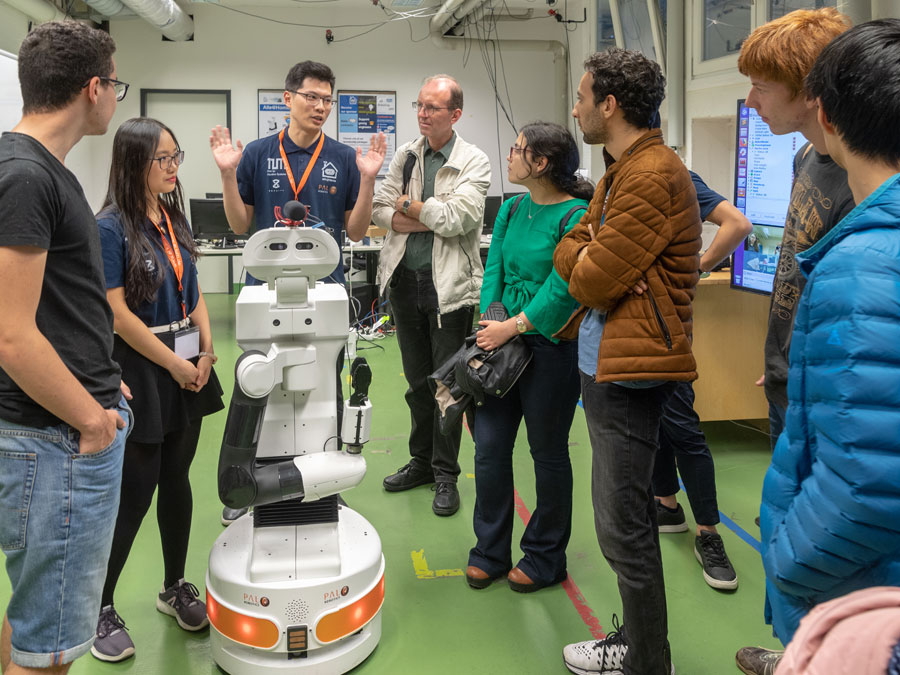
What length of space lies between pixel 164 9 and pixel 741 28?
4866 millimetres

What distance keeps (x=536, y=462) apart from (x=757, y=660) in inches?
31.7

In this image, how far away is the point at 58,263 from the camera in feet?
4.42

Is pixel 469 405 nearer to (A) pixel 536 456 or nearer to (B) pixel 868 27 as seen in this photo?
(A) pixel 536 456

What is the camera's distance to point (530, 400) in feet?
7.63

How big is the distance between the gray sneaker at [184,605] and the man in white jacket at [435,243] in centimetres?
105

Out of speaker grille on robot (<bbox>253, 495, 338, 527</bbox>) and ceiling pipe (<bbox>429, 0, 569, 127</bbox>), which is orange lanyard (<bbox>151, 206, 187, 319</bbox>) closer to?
speaker grille on robot (<bbox>253, 495, 338, 527</bbox>)

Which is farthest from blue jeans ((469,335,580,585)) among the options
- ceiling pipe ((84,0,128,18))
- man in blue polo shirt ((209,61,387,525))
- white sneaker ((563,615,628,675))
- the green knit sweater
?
ceiling pipe ((84,0,128,18))

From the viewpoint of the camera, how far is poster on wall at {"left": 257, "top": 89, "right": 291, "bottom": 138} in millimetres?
8391

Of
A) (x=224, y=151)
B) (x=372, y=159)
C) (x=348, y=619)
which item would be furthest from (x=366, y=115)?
(x=348, y=619)

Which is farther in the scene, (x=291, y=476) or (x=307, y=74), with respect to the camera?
(x=307, y=74)

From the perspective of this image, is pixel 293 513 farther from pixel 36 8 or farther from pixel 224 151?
pixel 36 8

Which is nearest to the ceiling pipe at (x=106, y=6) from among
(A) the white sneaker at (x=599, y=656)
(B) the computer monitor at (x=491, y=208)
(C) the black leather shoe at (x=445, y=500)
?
(B) the computer monitor at (x=491, y=208)

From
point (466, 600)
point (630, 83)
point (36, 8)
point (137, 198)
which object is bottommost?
point (466, 600)

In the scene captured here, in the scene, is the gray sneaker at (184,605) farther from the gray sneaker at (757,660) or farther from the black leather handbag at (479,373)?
the gray sneaker at (757,660)
